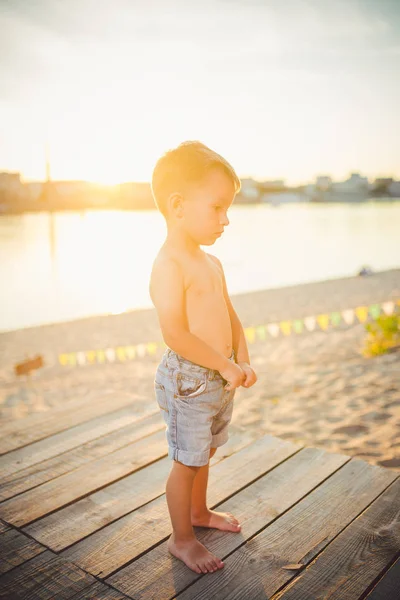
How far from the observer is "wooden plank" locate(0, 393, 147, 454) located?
3.89 m

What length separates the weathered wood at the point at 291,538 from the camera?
88.7 inches

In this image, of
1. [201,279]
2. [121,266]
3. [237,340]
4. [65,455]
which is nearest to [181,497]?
[237,340]

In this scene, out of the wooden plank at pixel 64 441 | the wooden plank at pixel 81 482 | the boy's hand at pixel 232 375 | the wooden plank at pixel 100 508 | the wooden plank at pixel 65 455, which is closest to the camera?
the boy's hand at pixel 232 375

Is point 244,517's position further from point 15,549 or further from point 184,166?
point 184,166

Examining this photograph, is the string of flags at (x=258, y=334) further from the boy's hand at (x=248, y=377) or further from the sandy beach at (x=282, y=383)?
the boy's hand at (x=248, y=377)

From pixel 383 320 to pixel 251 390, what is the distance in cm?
329

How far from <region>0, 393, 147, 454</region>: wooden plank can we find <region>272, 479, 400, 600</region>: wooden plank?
2245mm

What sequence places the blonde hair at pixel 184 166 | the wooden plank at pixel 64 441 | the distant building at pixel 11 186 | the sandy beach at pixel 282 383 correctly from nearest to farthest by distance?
the blonde hair at pixel 184 166, the wooden plank at pixel 64 441, the sandy beach at pixel 282 383, the distant building at pixel 11 186

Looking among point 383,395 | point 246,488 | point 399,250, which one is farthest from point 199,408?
point 399,250

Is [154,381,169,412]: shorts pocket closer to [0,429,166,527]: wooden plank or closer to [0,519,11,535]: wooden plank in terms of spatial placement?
[0,429,166,527]: wooden plank

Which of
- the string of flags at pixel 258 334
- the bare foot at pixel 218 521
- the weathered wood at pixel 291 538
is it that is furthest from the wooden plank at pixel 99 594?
the string of flags at pixel 258 334

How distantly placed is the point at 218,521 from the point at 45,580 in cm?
99

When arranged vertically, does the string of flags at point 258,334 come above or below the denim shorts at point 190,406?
below

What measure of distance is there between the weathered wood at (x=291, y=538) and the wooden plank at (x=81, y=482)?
872 millimetres
